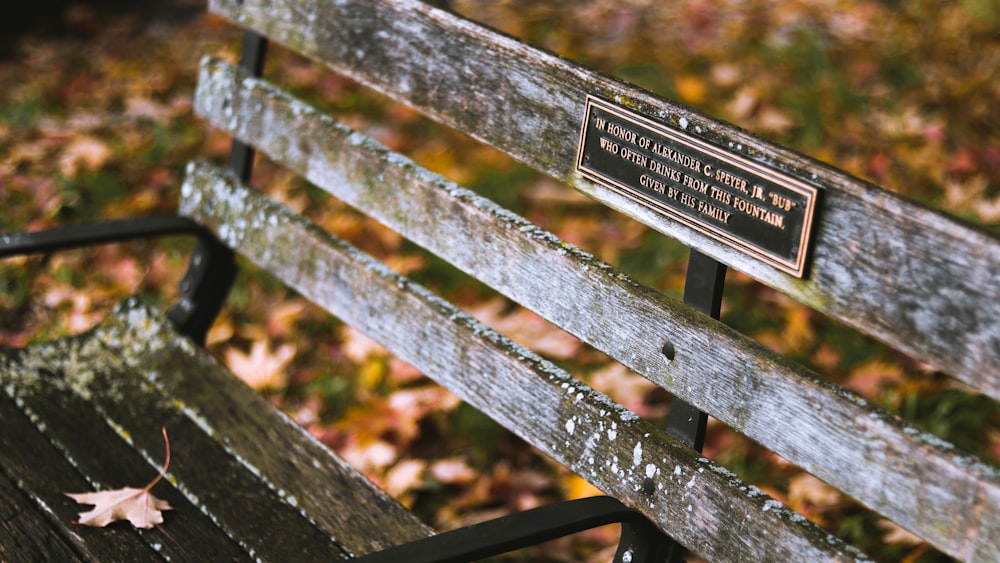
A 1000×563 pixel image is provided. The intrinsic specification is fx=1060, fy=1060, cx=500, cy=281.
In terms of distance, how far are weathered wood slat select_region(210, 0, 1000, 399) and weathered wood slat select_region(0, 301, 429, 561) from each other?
57 centimetres

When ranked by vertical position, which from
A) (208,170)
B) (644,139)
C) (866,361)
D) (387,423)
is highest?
(644,139)

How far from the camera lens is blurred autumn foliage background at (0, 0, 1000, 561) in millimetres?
2305

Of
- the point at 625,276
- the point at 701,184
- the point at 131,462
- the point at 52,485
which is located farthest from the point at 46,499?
the point at 701,184

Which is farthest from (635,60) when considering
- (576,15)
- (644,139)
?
(644,139)

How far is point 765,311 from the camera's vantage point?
2734 mm

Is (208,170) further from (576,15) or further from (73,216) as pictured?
(576,15)

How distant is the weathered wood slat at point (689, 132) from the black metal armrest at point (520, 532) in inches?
13.6

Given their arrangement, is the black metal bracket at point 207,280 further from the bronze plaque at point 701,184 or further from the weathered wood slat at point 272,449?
the bronze plaque at point 701,184

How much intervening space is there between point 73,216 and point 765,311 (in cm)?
200

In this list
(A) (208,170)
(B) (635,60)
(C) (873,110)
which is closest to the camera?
(A) (208,170)

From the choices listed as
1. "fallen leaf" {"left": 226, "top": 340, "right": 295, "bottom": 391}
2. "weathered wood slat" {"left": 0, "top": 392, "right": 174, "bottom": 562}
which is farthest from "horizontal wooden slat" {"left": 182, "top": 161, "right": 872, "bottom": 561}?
"fallen leaf" {"left": 226, "top": 340, "right": 295, "bottom": 391}

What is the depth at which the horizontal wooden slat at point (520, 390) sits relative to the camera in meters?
1.23

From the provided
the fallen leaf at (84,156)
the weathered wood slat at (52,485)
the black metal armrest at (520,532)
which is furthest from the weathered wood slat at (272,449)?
the fallen leaf at (84,156)

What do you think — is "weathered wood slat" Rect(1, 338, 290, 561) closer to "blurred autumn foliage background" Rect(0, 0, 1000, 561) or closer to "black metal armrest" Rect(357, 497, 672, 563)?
"black metal armrest" Rect(357, 497, 672, 563)
